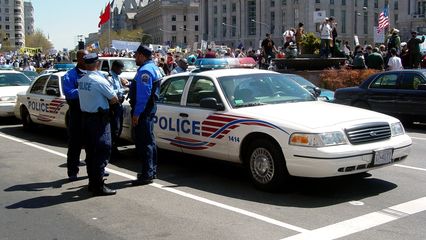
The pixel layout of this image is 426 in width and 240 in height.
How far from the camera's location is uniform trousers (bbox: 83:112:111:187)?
7.10 meters

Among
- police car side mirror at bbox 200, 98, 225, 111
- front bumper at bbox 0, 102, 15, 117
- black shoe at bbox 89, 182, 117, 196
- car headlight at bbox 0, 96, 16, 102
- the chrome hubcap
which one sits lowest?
black shoe at bbox 89, 182, 117, 196

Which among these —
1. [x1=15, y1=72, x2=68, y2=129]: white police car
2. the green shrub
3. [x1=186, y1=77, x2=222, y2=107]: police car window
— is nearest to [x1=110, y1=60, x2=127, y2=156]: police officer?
[x1=186, y1=77, x2=222, y2=107]: police car window

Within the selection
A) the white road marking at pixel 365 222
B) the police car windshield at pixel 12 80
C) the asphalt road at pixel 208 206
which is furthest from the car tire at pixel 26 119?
the white road marking at pixel 365 222

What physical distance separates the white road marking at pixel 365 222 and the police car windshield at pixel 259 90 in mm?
2354

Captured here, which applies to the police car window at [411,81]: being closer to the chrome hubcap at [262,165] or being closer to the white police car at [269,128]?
the white police car at [269,128]

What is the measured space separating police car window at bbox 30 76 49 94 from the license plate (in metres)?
8.89

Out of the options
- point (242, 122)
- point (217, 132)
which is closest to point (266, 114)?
point (242, 122)

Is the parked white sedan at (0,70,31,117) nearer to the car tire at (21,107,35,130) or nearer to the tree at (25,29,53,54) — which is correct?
the car tire at (21,107,35,130)

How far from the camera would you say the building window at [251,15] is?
146m

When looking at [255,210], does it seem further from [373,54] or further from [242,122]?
[373,54]

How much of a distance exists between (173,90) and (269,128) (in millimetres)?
2488

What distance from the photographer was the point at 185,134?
8.50 metres

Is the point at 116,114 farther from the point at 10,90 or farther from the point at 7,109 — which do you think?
the point at 10,90

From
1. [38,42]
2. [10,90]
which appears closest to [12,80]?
[10,90]
